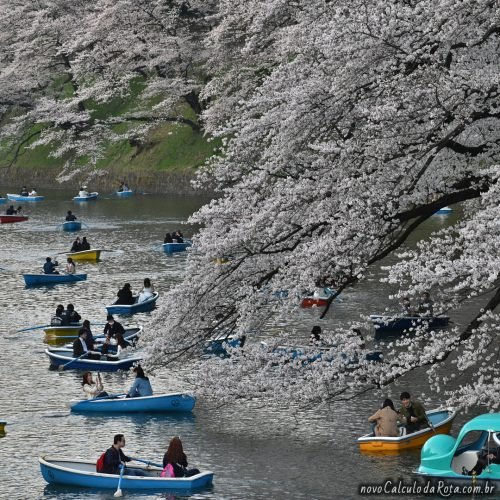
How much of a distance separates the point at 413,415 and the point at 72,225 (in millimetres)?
45815

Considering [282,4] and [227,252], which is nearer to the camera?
[227,252]

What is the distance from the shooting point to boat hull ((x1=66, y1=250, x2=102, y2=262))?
58031mm

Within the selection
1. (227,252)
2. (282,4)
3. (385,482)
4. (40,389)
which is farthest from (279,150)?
(282,4)

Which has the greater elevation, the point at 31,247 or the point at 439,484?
the point at 31,247

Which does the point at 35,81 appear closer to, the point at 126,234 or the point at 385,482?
the point at 126,234

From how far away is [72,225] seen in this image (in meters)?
70.2

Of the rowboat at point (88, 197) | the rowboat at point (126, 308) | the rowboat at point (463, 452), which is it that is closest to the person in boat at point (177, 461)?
the rowboat at point (463, 452)

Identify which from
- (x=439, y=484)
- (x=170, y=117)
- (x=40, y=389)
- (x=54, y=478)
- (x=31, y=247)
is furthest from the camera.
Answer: (x=170, y=117)

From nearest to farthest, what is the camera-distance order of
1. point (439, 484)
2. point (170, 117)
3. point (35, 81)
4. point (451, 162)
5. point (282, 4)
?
1. point (439, 484)
2. point (451, 162)
3. point (282, 4)
4. point (170, 117)
5. point (35, 81)

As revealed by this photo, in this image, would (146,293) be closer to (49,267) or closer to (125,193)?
(49,267)

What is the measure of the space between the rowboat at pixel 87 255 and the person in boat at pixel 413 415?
33.2 m

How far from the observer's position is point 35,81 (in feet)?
321

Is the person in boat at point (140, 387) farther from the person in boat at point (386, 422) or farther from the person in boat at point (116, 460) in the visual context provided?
the person in boat at point (386, 422)

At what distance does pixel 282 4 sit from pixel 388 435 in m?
20.9
